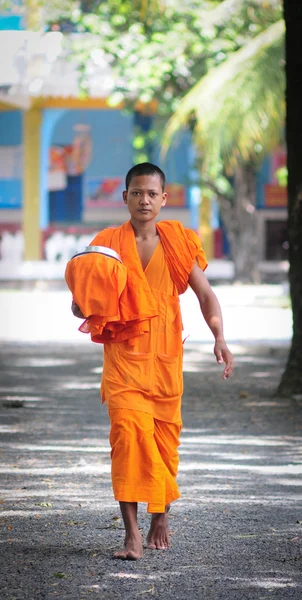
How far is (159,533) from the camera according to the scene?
5.15 metres

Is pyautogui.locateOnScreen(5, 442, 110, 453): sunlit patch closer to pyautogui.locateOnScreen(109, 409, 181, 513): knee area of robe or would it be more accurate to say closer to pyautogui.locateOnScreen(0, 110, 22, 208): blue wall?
pyautogui.locateOnScreen(109, 409, 181, 513): knee area of robe

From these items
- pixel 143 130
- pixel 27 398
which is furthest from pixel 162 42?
pixel 27 398

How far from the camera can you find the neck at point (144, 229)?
5.31 metres

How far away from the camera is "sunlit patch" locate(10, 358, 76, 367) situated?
13023 millimetres

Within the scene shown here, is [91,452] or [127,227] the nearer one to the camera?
[127,227]

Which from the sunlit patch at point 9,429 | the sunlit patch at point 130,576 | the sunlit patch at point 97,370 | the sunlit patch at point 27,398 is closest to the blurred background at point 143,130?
the sunlit patch at point 97,370

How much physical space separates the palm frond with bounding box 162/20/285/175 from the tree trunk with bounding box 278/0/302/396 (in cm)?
518

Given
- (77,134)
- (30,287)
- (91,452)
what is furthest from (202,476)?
(77,134)

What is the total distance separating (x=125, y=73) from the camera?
84.1 feet

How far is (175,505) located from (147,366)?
1.25 metres

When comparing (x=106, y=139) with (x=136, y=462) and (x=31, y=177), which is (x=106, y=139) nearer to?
(x=31, y=177)

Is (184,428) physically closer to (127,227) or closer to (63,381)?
(63,381)

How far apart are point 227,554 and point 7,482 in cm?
194

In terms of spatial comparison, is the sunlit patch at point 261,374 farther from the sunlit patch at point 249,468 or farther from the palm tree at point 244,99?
the sunlit patch at point 249,468
